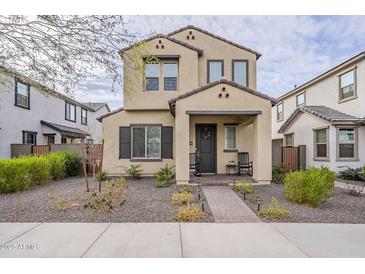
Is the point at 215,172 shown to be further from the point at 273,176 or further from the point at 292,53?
the point at 292,53

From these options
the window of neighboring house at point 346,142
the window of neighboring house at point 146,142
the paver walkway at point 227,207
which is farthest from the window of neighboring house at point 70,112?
the window of neighboring house at point 346,142

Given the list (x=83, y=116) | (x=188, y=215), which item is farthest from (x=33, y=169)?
(x=83, y=116)

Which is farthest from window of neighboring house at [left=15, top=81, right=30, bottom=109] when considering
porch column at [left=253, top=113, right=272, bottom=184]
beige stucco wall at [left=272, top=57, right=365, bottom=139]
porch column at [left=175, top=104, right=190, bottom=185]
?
beige stucco wall at [left=272, top=57, right=365, bottom=139]

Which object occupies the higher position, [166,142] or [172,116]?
[172,116]

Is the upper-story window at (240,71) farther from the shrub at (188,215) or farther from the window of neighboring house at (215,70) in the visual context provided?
the shrub at (188,215)

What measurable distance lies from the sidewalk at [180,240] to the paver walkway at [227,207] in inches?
15.7

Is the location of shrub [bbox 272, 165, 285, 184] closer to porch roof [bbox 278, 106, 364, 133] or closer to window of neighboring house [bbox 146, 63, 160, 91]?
porch roof [bbox 278, 106, 364, 133]

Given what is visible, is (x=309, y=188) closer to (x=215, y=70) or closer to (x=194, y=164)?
(x=194, y=164)

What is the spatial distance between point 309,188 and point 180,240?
4.54 metres

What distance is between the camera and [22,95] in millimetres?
17125

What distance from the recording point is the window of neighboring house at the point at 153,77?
12.8 metres

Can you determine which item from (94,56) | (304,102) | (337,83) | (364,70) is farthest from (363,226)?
(304,102)

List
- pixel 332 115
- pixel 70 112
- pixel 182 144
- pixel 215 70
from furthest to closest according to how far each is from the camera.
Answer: pixel 70 112
pixel 332 115
pixel 215 70
pixel 182 144

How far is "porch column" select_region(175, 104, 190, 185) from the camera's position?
10.5m
